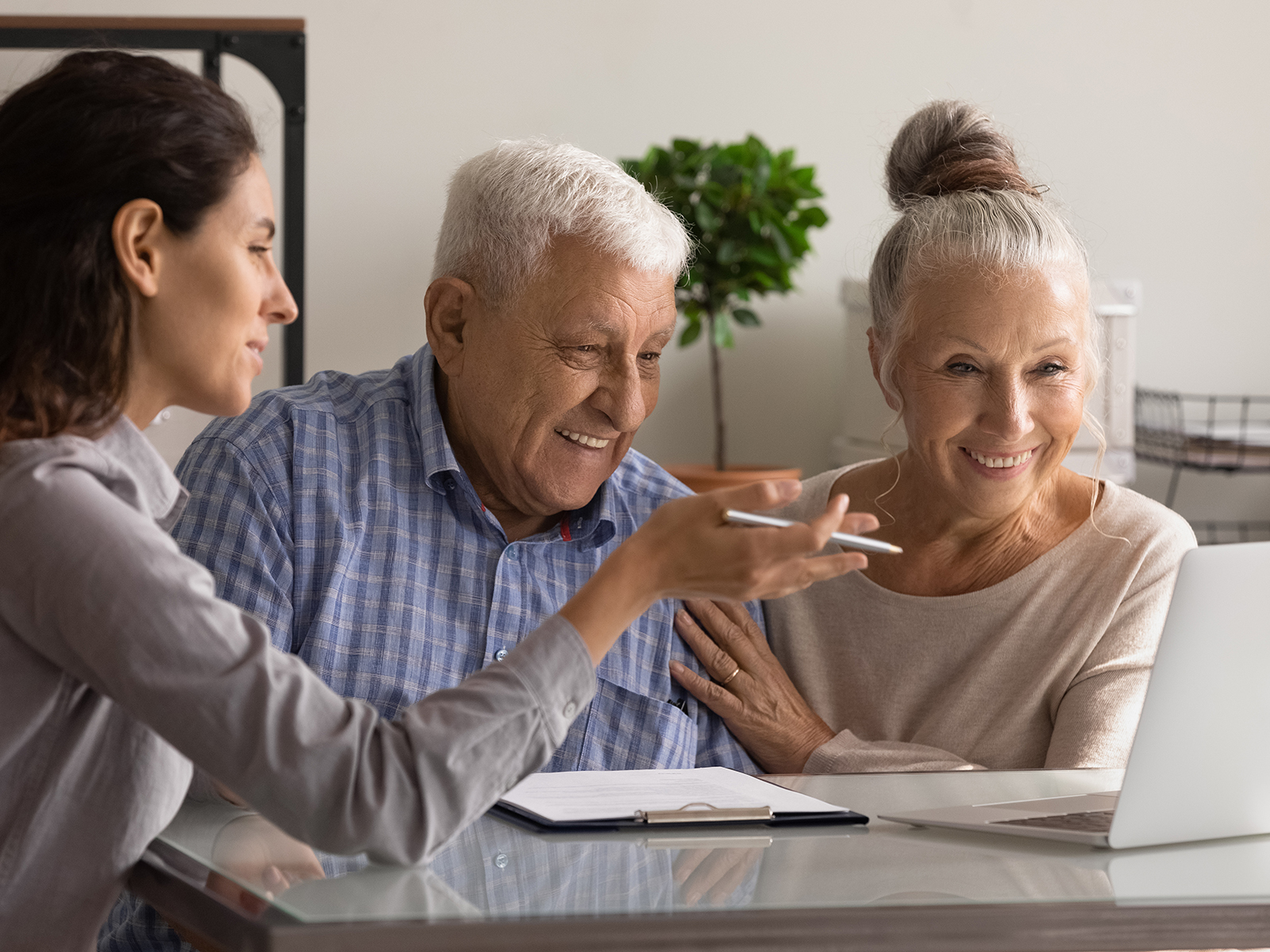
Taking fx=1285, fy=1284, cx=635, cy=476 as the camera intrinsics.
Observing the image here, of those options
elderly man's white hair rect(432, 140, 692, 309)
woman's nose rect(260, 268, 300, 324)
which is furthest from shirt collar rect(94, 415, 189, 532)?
elderly man's white hair rect(432, 140, 692, 309)

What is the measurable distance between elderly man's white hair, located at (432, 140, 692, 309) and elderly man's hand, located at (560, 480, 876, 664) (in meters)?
0.59

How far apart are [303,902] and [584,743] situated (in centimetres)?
70

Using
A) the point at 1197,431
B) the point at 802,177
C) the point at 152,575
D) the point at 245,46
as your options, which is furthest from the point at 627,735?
the point at 1197,431

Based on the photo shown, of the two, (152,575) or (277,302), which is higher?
(277,302)

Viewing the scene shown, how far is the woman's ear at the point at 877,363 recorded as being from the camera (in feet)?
5.49

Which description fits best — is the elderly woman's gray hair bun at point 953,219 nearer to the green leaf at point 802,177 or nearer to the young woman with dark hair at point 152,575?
the young woman with dark hair at point 152,575

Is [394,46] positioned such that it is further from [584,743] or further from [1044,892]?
[1044,892]

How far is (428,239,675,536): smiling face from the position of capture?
145cm

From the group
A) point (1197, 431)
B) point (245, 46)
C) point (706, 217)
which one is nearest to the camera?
point (245, 46)

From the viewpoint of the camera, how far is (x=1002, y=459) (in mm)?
1566

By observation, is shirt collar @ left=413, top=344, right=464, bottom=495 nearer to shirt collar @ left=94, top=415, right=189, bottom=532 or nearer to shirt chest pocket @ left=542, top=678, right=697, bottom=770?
shirt chest pocket @ left=542, top=678, right=697, bottom=770

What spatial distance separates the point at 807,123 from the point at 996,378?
8.05 feet

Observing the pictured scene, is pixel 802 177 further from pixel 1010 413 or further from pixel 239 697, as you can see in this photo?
pixel 239 697

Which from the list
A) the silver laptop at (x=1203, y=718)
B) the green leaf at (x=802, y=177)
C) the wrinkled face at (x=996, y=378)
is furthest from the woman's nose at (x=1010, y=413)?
the green leaf at (x=802, y=177)
